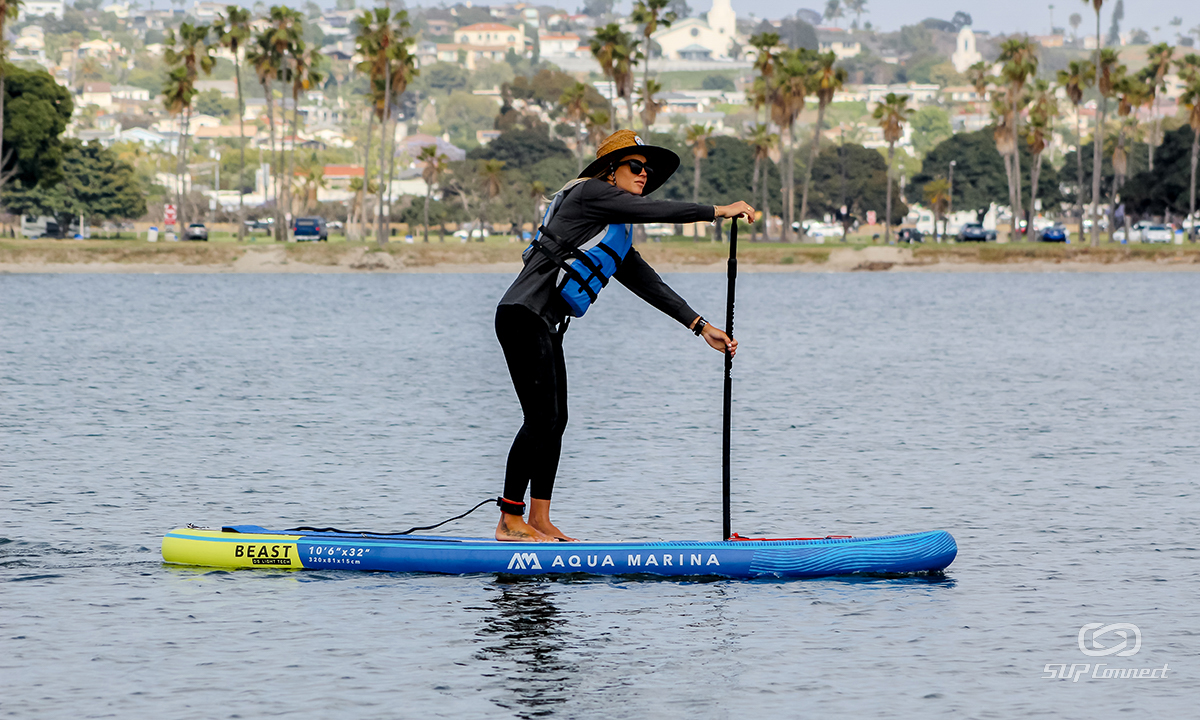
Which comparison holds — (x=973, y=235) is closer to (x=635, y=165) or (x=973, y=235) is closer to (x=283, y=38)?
(x=283, y=38)

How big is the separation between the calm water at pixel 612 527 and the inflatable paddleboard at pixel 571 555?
0.43 feet

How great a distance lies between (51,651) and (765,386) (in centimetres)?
2256

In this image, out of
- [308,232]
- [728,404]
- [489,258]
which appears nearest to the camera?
[728,404]

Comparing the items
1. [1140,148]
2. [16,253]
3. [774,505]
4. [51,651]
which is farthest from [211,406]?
[1140,148]

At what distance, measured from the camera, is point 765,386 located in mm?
31000

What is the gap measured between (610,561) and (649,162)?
106 inches

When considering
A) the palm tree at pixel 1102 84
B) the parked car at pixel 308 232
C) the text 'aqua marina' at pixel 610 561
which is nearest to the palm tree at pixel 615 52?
the parked car at pixel 308 232

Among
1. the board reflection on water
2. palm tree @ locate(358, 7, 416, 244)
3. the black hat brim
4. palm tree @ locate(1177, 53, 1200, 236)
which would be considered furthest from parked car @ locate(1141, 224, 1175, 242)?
the board reflection on water

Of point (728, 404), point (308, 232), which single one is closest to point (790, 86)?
point (308, 232)

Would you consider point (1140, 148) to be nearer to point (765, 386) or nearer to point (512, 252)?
point (512, 252)

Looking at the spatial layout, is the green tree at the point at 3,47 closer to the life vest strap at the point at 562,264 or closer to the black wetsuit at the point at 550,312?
the black wetsuit at the point at 550,312

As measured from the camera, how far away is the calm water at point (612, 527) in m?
8.66

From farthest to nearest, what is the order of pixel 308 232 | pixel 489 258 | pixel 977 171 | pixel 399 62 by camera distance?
pixel 977 171 < pixel 308 232 < pixel 399 62 < pixel 489 258

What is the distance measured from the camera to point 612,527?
46.1 feet
